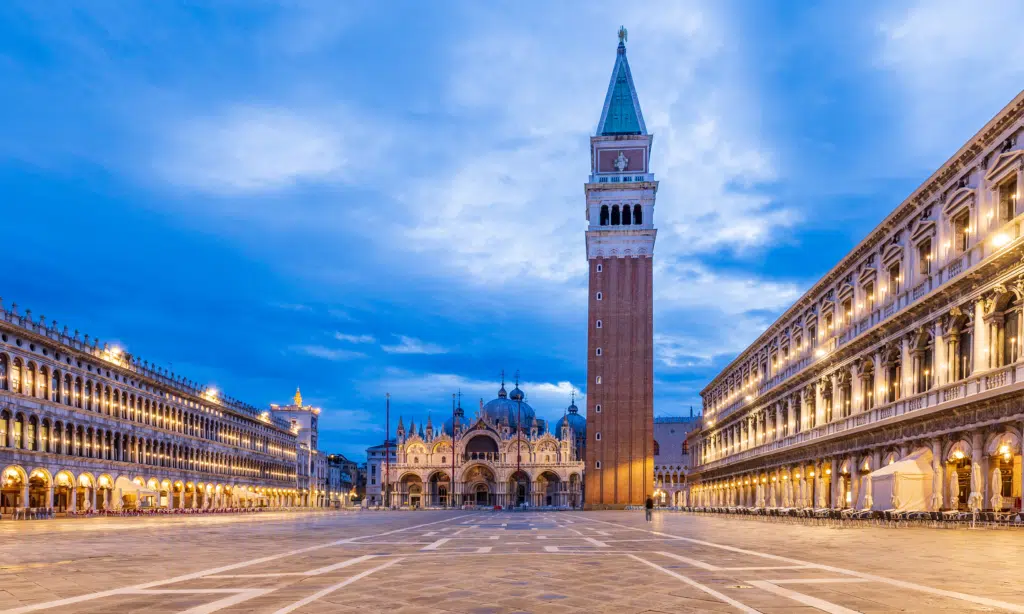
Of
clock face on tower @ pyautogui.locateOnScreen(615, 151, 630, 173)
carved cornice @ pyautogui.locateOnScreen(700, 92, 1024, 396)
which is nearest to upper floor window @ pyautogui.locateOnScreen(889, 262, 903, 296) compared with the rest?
carved cornice @ pyautogui.locateOnScreen(700, 92, 1024, 396)

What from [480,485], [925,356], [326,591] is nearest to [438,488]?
[480,485]

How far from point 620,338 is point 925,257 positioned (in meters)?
56.2

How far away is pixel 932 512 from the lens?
28344 millimetres

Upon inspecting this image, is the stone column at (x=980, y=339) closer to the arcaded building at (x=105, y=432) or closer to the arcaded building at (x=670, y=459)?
the arcaded building at (x=105, y=432)

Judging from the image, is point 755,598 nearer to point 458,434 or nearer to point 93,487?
point 93,487

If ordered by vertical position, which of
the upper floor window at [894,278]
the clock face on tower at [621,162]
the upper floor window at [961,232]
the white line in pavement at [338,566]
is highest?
the clock face on tower at [621,162]

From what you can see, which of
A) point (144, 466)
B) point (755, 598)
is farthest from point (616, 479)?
point (755, 598)

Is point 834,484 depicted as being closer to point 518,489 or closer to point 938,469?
point 938,469

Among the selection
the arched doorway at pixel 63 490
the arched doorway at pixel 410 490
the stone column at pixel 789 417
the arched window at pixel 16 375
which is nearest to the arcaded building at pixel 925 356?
the stone column at pixel 789 417

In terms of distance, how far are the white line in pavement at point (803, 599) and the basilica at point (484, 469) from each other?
→ 381 ft

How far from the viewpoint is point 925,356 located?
1308 inches

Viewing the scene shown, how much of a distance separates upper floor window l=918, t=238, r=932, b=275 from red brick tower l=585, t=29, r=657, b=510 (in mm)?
55440

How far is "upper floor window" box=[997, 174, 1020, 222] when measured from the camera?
2689cm

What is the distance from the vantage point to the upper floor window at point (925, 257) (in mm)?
33625
